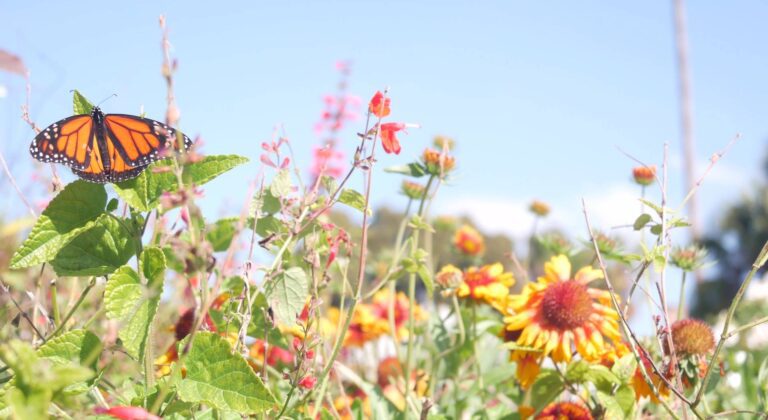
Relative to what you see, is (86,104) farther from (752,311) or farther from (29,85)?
(752,311)

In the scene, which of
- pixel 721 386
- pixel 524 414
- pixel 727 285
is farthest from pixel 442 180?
pixel 727 285

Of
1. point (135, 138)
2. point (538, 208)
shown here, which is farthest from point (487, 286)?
point (538, 208)

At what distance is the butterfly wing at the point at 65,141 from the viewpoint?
113 centimetres

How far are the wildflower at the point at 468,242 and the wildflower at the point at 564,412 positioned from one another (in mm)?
1276

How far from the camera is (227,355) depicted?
2.84ft

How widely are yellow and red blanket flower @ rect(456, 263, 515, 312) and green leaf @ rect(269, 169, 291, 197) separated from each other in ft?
2.31

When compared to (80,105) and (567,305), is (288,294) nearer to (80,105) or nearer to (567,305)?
(80,105)

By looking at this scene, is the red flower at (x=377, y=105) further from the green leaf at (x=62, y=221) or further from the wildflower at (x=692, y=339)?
the wildflower at (x=692, y=339)

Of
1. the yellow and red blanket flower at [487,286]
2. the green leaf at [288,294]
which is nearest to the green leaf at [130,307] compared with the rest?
the green leaf at [288,294]

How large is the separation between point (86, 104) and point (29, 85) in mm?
174

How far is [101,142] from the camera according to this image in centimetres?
112

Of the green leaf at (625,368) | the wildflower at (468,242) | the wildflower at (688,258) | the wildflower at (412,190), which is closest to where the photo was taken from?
the green leaf at (625,368)

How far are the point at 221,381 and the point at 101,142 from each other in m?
0.45

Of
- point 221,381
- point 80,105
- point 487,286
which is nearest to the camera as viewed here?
point 221,381
